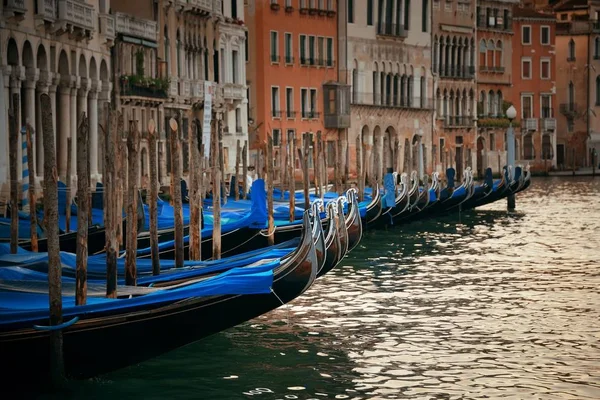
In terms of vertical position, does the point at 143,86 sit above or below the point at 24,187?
above

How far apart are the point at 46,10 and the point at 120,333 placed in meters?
11.3

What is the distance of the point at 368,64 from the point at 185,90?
13338mm

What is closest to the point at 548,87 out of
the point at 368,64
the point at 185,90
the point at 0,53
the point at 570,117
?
the point at 570,117

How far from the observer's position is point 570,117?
53312 millimetres

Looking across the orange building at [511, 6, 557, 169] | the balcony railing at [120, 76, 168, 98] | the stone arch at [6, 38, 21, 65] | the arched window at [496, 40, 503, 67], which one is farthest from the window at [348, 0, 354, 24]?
the stone arch at [6, 38, 21, 65]

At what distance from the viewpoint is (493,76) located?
48781mm

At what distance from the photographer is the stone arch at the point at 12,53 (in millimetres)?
19172

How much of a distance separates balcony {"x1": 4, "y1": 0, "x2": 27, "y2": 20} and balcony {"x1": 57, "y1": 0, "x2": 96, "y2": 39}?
185 cm

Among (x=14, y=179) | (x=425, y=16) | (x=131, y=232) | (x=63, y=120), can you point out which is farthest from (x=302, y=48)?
(x=131, y=232)

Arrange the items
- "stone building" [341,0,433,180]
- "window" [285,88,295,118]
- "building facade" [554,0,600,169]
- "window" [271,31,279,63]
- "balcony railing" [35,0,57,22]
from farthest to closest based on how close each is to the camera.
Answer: "building facade" [554,0,600,169] → "stone building" [341,0,433,180] → "window" [285,88,295,118] → "window" [271,31,279,63] → "balcony railing" [35,0,57,22]

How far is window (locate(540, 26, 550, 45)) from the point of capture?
50.4 m

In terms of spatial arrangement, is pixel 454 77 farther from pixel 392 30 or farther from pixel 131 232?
pixel 131 232

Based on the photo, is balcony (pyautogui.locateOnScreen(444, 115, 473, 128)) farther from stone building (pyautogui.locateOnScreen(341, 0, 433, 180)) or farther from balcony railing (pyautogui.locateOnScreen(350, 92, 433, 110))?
balcony railing (pyautogui.locateOnScreen(350, 92, 433, 110))

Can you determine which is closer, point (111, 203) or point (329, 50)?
point (111, 203)
